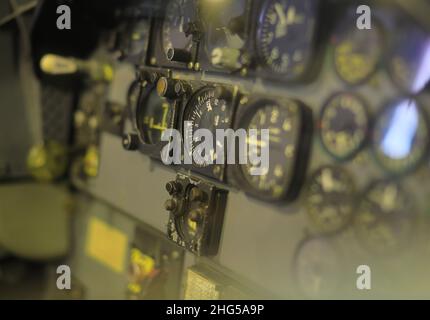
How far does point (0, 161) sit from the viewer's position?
1.78 meters

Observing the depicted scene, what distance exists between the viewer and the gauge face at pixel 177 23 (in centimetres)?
104

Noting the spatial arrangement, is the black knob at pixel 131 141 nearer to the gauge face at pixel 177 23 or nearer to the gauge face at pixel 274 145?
the gauge face at pixel 177 23

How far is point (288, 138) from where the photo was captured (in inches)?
34.7

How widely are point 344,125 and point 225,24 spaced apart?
389mm

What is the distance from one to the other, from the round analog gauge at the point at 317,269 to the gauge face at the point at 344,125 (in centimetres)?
19

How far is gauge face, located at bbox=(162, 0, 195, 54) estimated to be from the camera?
40.9 inches

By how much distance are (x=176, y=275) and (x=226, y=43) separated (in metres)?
0.65

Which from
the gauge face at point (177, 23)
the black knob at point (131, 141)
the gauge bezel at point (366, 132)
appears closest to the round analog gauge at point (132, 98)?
the black knob at point (131, 141)

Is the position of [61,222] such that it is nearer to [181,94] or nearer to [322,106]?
[181,94]

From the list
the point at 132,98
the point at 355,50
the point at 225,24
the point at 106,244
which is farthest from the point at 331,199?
the point at 106,244

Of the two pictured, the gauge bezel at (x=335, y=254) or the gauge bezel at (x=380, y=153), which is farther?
the gauge bezel at (x=335, y=254)

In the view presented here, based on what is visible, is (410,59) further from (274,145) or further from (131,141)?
(131,141)
